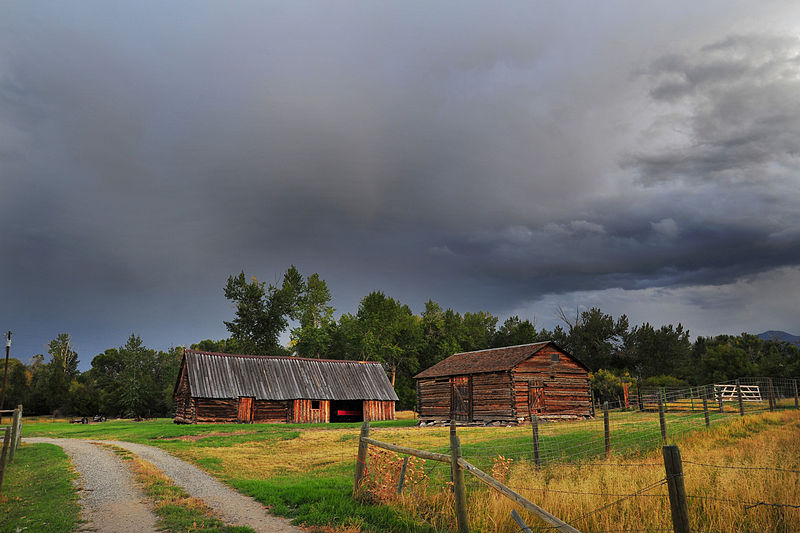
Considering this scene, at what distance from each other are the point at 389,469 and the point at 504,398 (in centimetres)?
2842

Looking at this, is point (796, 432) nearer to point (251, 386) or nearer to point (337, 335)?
point (251, 386)

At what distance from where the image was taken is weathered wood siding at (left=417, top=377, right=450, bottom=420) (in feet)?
135

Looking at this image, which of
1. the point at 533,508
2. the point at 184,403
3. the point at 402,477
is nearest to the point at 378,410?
the point at 184,403

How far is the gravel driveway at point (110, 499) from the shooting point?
9094 millimetres

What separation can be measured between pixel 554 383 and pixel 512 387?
4411mm

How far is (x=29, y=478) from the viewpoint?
47.5 ft

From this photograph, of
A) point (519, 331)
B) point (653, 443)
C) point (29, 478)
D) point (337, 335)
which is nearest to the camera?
point (29, 478)

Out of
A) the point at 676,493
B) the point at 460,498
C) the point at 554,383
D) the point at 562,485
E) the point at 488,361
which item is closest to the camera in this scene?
the point at 676,493

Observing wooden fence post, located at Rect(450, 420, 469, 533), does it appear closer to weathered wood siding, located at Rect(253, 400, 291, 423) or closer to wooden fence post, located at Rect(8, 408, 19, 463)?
wooden fence post, located at Rect(8, 408, 19, 463)

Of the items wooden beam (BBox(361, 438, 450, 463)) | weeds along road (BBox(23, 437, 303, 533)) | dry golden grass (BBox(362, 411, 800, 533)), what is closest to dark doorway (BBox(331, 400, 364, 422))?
weeds along road (BBox(23, 437, 303, 533))

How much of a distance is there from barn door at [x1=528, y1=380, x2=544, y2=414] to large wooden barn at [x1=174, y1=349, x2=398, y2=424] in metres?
16.5

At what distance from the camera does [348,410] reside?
4978 centimetres

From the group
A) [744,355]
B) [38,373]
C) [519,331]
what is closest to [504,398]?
[744,355]

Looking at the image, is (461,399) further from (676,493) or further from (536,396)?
(676,493)
